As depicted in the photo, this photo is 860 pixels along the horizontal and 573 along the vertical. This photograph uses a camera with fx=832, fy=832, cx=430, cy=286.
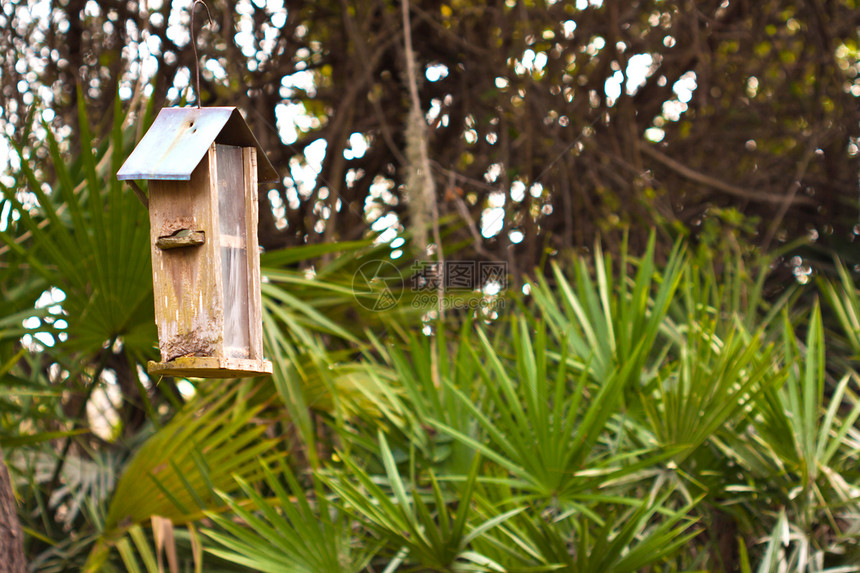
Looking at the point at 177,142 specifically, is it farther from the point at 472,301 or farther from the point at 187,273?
the point at 472,301

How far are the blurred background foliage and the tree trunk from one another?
241 mm

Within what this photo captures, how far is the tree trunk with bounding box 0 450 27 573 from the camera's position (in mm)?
1684

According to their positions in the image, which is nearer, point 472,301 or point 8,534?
point 8,534

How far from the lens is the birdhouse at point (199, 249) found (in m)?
1.02

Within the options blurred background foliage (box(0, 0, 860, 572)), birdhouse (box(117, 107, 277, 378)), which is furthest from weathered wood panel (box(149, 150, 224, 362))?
blurred background foliage (box(0, 0, 860, 572))

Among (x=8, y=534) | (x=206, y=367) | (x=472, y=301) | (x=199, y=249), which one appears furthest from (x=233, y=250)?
(x=472, y=301)

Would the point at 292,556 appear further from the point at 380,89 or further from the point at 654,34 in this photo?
the point at 654,34

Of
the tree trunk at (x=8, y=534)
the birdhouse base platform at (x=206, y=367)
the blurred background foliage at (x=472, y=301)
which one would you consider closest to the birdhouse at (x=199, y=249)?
the birdhouse base platform at (x=206, y=367)

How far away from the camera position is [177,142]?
1042 millimetres

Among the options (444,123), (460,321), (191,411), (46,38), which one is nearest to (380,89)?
(444,123)

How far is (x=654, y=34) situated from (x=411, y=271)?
1860 mm

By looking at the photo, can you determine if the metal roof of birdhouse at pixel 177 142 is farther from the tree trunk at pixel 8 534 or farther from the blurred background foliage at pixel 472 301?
the tree trunk at pixel 8 534

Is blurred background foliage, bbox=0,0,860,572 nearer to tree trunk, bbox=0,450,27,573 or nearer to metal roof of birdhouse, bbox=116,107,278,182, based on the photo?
tree trunk, bbox=0,450,27,573

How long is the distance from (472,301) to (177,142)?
1.82 meters
